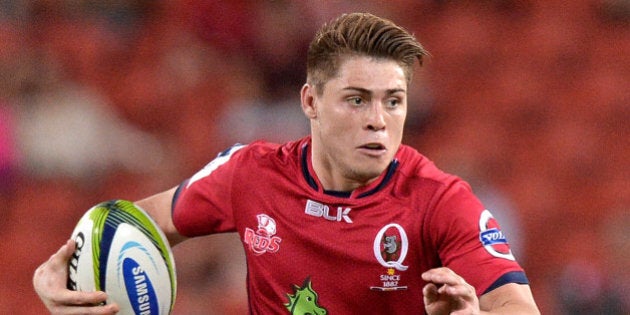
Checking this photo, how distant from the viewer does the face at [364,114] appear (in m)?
3.51

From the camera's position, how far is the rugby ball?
3680mm

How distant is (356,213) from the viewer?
3.65 m

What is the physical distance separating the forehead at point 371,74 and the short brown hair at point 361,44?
0.07 ft

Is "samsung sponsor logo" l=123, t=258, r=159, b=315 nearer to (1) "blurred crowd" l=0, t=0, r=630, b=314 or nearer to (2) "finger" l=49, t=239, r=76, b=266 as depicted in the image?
(2) "finger" l=49, t=239, r=76, b=266


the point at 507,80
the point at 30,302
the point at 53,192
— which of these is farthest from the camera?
the point at 507,80

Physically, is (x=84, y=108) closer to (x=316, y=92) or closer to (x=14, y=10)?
(x=14, y=10)

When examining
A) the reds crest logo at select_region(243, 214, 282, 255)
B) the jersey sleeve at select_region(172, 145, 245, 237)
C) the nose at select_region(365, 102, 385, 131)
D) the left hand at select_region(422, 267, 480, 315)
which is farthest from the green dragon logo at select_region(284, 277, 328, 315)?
the left hand at select_region(422, 267, 480, 315)

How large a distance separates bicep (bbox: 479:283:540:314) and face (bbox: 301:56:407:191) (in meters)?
0.58

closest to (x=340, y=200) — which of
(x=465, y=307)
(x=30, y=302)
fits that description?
(x=465, y=307)

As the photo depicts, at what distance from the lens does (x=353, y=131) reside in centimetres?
356

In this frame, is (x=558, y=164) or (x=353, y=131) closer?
(x=353, y=131)

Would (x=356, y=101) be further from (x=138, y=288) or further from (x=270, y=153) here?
(x=138, y=288)

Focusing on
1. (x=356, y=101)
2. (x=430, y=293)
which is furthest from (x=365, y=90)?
(x=430, y=293)

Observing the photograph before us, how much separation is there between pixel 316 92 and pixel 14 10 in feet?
16.5
